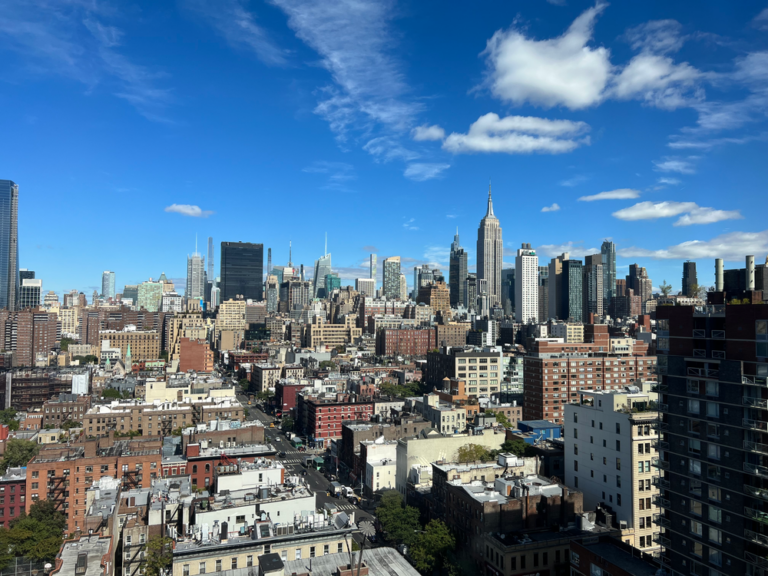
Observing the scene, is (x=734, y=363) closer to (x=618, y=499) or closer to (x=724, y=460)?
(x=724, y=460)

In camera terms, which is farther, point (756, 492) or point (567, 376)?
point (567, 376)

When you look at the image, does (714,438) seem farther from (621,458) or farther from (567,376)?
(567,376)

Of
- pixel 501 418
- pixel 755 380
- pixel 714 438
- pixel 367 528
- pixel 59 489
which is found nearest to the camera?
pixel 755 380

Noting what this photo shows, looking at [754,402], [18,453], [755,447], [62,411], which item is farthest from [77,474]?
[754,402]

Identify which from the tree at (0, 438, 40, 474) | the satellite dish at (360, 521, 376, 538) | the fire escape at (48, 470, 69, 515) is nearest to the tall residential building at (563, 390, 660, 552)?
the satellite dish at (360, 521, 376, 538)

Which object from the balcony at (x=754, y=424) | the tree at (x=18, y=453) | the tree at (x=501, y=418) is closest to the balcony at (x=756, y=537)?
the balcony at (x=754, y=424)

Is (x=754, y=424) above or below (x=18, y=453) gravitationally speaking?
above

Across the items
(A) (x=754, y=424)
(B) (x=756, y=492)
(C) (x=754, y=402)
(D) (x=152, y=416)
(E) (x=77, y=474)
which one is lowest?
(E) (x=77, y=474)
